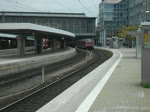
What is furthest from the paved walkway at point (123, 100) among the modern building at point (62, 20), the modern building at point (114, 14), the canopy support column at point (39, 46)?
the modern building at point (114, 14)

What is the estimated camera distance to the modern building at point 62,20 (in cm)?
10025

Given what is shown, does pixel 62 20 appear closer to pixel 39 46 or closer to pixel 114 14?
pixel 114 14

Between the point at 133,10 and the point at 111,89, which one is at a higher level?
the point at 133,10

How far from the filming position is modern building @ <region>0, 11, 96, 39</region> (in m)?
100

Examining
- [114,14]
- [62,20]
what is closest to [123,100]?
[62,20]

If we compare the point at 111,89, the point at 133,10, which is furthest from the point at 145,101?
the point at 133,10

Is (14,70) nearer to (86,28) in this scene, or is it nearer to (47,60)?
(47,60)

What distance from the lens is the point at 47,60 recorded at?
119ft

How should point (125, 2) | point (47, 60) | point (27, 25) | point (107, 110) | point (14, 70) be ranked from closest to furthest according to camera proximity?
1. point (107, 110)
2. point (14, 70)
3. point (27, 25)
4. point (47, 60)
5. point (125, 2)

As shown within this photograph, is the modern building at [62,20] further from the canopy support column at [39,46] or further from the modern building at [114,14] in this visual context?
the canopy support column at [39,46]

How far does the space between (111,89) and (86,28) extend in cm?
9470

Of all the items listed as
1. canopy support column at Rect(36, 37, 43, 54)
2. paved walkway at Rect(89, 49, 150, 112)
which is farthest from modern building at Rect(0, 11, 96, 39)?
paved walkway at Rect(89, 49, 150, 112)

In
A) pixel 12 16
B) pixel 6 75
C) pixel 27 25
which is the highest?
pixel 12 16

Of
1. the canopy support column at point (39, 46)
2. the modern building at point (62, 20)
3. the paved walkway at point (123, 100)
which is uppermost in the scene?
the modern building at point (62, 20)
